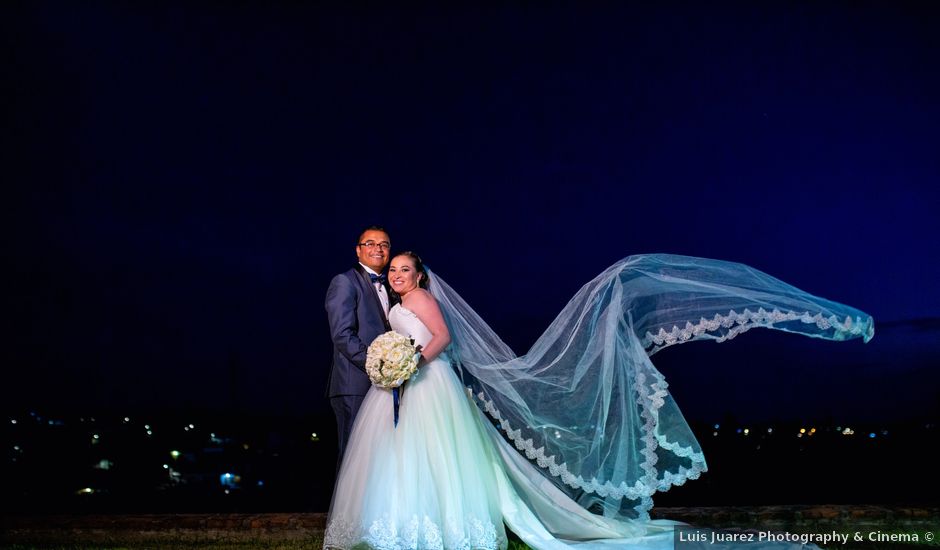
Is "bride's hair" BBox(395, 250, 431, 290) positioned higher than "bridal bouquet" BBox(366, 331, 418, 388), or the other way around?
"bride's hair" BBox(395, 250, 431, 290)

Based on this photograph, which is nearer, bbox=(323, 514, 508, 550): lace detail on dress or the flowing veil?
bbox=(323, 514, 508, 550): lace detail on dress

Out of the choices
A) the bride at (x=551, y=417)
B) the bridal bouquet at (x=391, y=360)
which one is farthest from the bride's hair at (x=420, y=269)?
the bridal bouquet at (x=391, y=360)

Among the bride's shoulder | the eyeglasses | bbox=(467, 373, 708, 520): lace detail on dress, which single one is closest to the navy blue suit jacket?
the eyeglasses

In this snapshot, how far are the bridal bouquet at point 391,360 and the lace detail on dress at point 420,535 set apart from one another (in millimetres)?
950

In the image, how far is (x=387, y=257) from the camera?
6043 mm

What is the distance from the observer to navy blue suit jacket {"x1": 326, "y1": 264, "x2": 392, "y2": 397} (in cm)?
561

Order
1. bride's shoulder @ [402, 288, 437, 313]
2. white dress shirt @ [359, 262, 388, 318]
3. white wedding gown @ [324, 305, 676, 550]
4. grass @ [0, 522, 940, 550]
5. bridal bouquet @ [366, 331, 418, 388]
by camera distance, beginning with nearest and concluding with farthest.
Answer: white wedding gown @ [324, 305, 676, 550], bridal bouquet @ [366, 331, 418, 388], bride's shoulder @ [402, 288, 437, 313], grass @ [0, 522, 940, 550], white dress shirt @ [359, 262, 388, 318]

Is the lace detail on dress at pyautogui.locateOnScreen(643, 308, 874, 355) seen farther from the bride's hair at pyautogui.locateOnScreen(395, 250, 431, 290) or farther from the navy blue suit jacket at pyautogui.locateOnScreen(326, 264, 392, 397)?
the navy blue suit jacket at pyautogui.locateOnScreen(326, 264, 392, 397)

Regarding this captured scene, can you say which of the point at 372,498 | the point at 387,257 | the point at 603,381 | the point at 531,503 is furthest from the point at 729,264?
the point at 372,498

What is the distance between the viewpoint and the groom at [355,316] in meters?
5.64

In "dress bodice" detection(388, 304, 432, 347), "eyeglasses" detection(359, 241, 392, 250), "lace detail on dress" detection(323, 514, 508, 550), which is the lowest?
"lace detail on dress" detection(323, 514, 508, 550)

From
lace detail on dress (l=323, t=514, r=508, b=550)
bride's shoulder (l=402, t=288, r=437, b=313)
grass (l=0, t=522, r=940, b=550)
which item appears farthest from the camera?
grass (l=0, t=522, r=940, b=550)

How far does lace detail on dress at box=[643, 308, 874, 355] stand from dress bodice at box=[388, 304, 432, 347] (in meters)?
1.71

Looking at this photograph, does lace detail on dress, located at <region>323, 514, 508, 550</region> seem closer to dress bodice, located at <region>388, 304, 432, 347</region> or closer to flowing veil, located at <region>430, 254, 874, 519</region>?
flowing veil, located at <region>430, 254, 874, 519</region>
